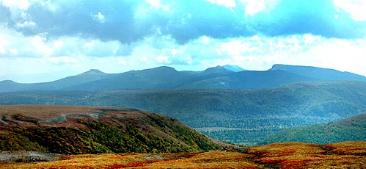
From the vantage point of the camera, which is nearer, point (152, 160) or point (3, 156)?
point (152, 160)

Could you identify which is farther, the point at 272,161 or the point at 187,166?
the point at 272,161

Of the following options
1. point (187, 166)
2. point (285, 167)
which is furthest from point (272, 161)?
point (187, 166)

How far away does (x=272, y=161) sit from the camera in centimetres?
10188

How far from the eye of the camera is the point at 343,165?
82.6 metres

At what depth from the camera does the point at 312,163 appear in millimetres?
89000

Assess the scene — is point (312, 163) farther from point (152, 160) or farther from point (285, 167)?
point (152, 160)

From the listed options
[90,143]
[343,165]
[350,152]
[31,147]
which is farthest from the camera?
[90,143]

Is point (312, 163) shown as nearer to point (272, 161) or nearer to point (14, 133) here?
point (272, 161)

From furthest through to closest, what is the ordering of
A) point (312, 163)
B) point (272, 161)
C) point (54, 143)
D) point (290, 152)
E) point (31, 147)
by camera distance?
point (54, 143), point (31, 147), point (290, 152), point (272, 161), point (312, 163)

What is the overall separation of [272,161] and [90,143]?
110242 millimetres

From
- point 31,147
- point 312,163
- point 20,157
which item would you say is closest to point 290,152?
point 312,163

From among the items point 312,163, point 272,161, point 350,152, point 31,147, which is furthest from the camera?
point 31,147

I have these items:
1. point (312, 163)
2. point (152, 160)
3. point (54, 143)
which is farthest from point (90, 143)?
point (312, 163)

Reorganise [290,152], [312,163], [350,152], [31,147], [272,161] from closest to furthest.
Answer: [312,163]
[272,161]
[350,152]
[290,152]
[31,147]
